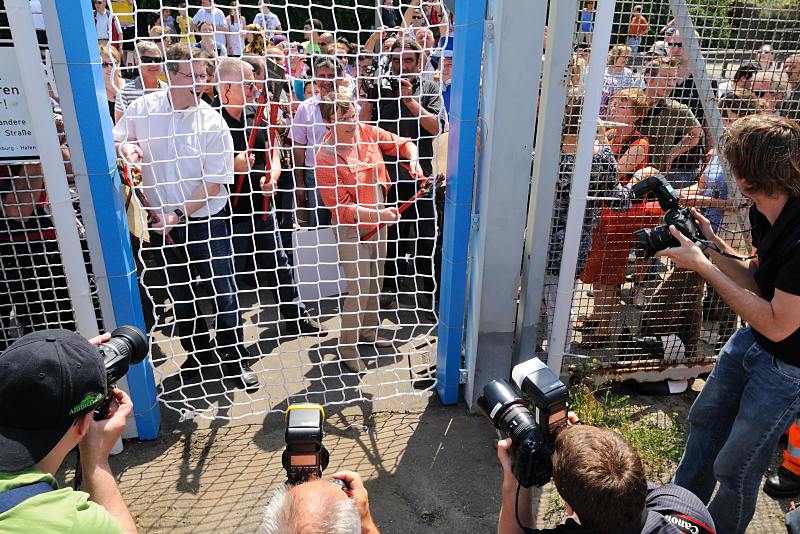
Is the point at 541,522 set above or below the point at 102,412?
below

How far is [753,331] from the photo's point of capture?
2475 mm

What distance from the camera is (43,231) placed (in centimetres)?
347

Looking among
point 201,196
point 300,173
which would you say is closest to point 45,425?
point 201,196

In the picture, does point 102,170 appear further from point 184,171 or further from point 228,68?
point 228,68

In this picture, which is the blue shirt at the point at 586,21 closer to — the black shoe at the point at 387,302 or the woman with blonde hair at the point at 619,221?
the woman with blonde hair at the point at 619,221

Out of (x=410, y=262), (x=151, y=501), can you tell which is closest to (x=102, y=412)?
(x=151, y=501)

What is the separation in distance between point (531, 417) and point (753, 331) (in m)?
1.26

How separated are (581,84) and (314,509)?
9.34ft

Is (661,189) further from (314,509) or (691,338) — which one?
(314,509)

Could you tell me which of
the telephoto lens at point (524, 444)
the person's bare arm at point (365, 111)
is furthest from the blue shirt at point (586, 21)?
the telephoto lens at point (524, 444)

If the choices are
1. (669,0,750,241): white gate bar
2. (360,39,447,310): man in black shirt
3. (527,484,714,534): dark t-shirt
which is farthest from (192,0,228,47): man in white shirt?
(527,484,714,534): dark t-shirt

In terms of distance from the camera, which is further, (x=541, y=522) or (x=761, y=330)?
(x=541, y=522)

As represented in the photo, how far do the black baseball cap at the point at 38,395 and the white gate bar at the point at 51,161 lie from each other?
156cm

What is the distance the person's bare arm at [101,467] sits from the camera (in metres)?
1.89
